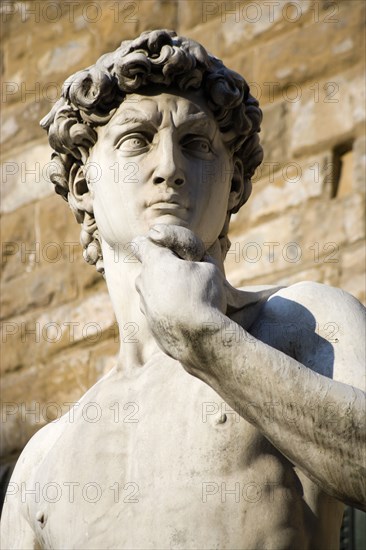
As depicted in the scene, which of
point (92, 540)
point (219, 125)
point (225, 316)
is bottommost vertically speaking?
point (92, 540)

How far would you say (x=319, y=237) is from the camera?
685 cm

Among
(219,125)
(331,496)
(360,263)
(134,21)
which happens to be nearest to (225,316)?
(331,496)

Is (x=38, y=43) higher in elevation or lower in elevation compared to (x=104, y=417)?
higher

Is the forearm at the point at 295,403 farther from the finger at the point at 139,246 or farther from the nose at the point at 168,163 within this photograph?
the nose at the point at 168,163

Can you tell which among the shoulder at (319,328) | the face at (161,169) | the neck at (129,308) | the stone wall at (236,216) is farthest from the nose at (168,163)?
the stone wall at (236,216)

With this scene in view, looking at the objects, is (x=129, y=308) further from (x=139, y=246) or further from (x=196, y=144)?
(x=139, y=246)

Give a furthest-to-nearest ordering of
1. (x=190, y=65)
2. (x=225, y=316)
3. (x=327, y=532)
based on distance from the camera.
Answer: (x=190, y=65)
(x=327, y=532)
(x=225, y=316)

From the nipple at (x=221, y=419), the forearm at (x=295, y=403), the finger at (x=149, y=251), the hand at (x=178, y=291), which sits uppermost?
the finger at (x=149, y=251)

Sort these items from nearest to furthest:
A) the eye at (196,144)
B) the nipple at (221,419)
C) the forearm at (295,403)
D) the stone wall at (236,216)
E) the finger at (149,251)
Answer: the forearm at (295,403)
the finger at (149,251)
the nipple at (221,419)
the eye at (196,144)
the stone wall at (236,216)

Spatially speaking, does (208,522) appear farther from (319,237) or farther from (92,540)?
(319,237)

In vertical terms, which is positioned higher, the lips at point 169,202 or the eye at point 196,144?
the eye at point 196,144

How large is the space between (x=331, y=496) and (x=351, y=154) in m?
3.67

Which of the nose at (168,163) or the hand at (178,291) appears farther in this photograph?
the nose at (168,163)

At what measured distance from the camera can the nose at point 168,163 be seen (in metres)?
3.68
